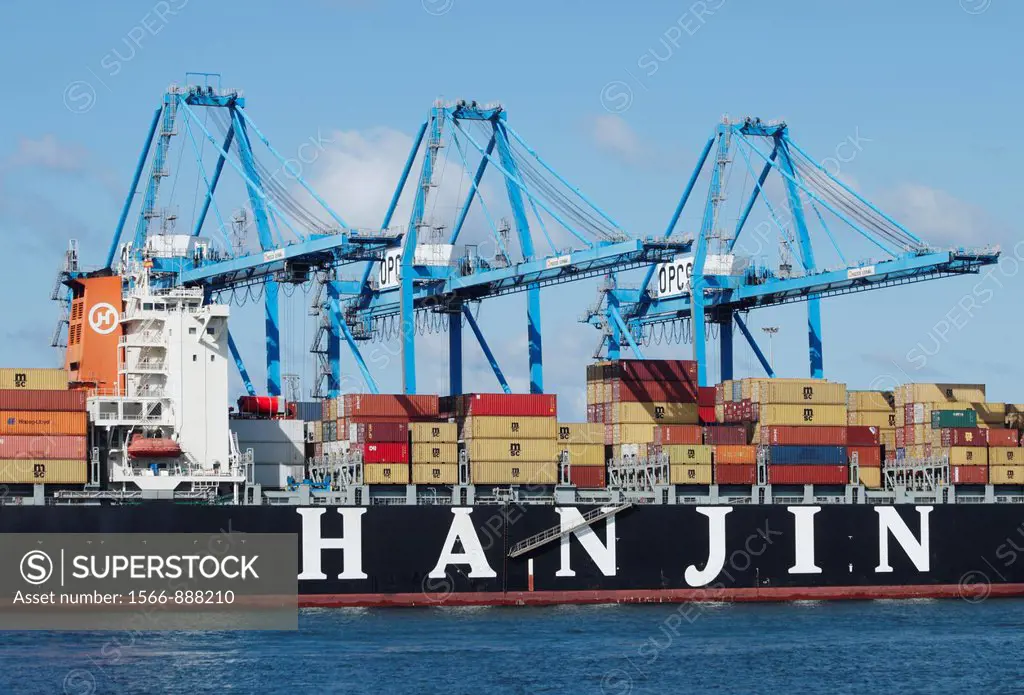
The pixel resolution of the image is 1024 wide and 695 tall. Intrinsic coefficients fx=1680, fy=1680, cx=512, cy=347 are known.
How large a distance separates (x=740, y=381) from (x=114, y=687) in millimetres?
27716

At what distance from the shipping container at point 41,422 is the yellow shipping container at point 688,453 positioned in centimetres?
1938

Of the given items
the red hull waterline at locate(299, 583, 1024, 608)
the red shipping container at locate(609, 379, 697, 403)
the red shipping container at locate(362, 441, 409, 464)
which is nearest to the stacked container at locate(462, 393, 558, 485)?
the red shipping container at locate(362, 441, 409, 464)

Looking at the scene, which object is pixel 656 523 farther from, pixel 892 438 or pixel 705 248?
pixel 705 248

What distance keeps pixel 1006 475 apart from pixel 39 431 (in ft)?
110

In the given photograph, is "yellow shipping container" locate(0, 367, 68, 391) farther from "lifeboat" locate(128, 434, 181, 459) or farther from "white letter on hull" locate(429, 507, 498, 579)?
"white letter on hull" locate(429, 507, 498, 579)

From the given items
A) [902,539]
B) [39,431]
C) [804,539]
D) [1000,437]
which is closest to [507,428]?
[804,539]

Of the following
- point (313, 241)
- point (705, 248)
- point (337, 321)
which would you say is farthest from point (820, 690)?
point (337, 321)

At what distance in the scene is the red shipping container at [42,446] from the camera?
49456 mm

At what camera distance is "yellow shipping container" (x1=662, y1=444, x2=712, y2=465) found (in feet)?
186

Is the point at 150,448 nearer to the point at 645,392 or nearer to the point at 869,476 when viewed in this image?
the point at 645,392

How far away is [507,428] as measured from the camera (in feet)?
181

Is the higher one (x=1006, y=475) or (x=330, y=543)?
(x=1006, y=475)

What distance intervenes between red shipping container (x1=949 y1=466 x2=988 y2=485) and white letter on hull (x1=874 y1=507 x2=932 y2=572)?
154cm

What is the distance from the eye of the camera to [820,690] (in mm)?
39344
